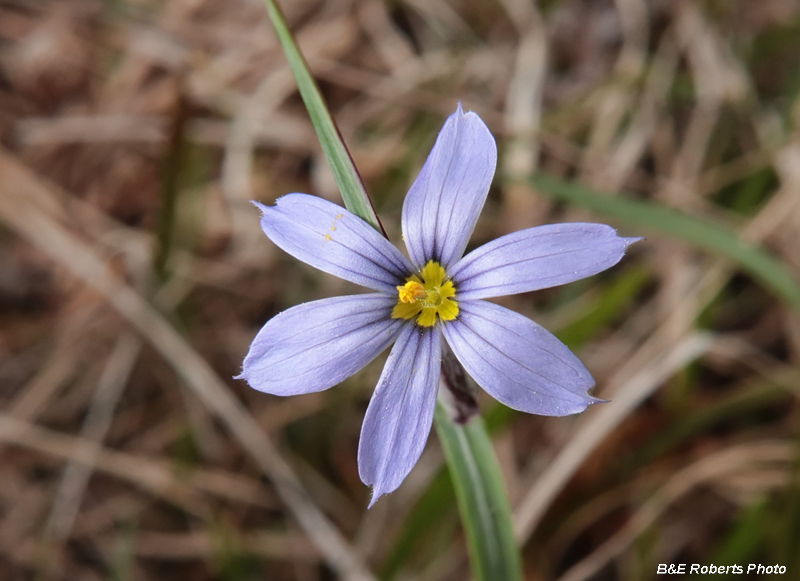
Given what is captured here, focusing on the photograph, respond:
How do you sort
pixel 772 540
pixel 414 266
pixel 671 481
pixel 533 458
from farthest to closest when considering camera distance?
1. pixel 533 458
2. pixel 671 481
3. pixel 772 540
4. pixel 414 266

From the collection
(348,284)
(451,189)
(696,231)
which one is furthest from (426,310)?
(348,284)

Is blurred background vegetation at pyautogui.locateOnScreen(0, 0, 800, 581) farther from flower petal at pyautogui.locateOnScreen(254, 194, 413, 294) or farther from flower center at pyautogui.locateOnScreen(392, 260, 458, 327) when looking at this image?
flower petal at pyautogui.locateOnScreen(254, 194, 413, 294)

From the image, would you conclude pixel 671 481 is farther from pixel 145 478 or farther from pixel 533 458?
pixel 145 478

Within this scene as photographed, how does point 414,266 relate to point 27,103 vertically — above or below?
below

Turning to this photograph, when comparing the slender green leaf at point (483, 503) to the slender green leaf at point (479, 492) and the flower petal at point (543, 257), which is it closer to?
the slender green leaf at point (479, 492)

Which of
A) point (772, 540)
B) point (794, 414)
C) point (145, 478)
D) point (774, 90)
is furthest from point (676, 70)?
point (145, 478)

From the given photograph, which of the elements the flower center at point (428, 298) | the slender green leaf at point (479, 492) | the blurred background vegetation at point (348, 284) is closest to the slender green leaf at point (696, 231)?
the blurred background vegetation at point (348, 284)

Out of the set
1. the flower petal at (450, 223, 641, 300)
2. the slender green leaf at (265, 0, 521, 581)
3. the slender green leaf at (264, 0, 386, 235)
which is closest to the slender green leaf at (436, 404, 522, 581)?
the slender green leaf at (265, 0, 521, 581)
